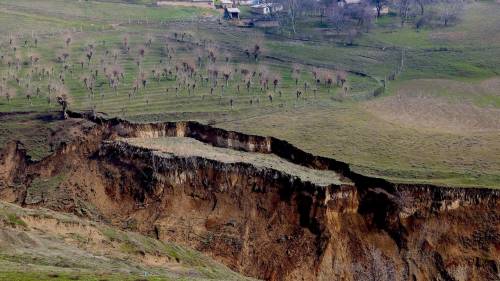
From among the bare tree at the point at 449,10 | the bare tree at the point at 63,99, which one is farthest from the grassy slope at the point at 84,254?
the bare tree at the point at 449,10

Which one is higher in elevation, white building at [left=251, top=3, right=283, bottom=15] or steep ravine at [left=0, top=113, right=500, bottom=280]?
white building at [left=251, top=3, right=283, bottom=15]

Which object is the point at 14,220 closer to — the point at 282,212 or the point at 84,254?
the point at 84,254

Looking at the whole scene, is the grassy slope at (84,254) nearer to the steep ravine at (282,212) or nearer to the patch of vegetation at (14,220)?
the patch of vegetation at (14,220)

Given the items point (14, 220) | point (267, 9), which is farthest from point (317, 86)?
point (267, 9)

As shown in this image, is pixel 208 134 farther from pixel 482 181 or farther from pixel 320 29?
pixel 320 29

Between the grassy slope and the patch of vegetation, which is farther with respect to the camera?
the patch of vegetation

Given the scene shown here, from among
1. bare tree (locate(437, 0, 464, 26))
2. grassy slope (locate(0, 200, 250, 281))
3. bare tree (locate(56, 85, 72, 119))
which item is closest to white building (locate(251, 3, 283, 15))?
bare tree (locate(437, 0, 464, 26))

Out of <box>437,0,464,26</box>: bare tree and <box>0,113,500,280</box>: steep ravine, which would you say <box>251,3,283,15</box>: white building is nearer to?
<box>437,0,464,26</box>: bare tree
